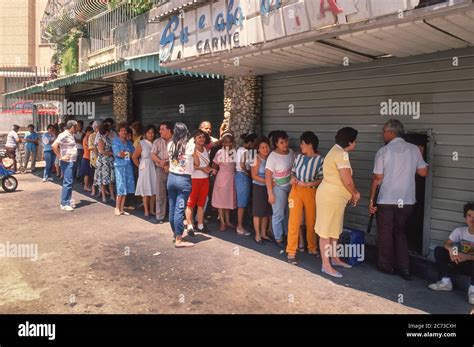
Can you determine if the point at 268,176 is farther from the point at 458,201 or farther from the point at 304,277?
the point at 458,201

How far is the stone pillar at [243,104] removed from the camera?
805 centimetres

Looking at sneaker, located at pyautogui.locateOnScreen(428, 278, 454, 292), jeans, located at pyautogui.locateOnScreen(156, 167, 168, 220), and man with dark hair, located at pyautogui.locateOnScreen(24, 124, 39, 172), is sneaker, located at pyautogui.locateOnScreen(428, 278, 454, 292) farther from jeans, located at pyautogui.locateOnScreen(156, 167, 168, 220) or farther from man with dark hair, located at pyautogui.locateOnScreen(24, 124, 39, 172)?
man with dark hair, located at pyautogui.locateOnScreen(24, 124, 39, 172)

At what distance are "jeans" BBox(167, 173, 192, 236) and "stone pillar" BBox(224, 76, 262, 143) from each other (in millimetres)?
2544

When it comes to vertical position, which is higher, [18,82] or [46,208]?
[18,82]

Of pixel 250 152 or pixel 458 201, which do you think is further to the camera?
pixel 250 152

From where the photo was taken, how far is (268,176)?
600 centimetres

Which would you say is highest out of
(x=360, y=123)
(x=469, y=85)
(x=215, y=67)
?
(x=215, y=67)

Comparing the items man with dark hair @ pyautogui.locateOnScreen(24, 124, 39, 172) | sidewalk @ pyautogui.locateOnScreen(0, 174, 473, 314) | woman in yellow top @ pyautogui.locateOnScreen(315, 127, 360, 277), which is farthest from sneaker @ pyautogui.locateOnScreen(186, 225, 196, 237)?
man with dark hair @ pyautogui.locateOnScreen(24, 124, 39, 172)

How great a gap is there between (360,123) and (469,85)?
1615 mm

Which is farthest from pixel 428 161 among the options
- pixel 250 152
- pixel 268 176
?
pixel 250 152

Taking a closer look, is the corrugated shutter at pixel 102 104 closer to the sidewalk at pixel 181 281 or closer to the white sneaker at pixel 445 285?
the sidewalk at pixel 181 281

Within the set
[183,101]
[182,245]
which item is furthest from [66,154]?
[182,245]

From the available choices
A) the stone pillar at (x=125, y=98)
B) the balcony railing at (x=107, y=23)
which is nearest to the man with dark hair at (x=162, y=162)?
the stone pillar at (x=125, y=98)
